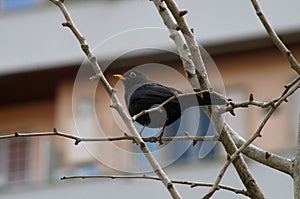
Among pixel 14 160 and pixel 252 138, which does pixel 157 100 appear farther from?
pixel 14 160

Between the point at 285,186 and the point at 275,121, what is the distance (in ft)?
3.92

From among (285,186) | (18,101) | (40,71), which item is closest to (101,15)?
(40,71)

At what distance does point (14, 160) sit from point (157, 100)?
783 centimetres

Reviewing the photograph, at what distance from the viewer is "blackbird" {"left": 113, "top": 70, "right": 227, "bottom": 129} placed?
2.90m

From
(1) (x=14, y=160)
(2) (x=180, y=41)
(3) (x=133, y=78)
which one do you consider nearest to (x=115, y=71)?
(1) (x=14, y=160)

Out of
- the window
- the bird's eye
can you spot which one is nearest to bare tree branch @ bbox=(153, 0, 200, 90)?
the bird's eye

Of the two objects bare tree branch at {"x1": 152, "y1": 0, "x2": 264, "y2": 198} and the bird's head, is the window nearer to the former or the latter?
the bird's head

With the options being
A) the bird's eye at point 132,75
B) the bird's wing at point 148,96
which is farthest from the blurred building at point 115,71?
the bird's wing at point 148,96

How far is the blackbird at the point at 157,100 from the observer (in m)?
2.90

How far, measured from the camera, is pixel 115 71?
824 centimetres

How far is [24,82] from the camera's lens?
11.1 m

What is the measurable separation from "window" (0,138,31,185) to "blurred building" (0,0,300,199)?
11mm

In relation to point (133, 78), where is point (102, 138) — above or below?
below

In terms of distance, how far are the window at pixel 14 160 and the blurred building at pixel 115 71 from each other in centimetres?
1
